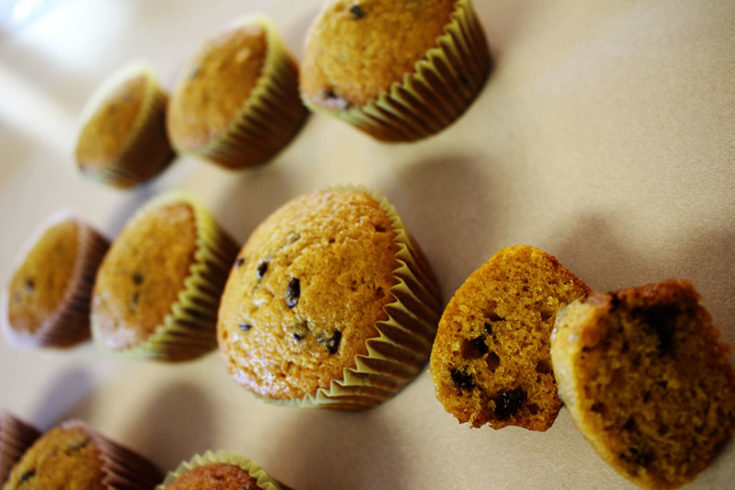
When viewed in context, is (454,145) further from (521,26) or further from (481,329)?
(481,329)

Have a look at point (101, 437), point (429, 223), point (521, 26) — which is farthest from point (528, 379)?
point (101, 437)

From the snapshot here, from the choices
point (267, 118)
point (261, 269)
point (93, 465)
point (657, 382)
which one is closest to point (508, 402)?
point (657, 382)

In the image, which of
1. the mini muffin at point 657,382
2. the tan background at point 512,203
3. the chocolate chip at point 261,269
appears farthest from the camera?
the chocolate chip at point 261,269

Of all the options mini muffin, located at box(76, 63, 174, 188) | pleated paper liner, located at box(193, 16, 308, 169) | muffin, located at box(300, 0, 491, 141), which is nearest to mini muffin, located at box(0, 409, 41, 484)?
mini muffin, located at box(76, 63, 174, 188)

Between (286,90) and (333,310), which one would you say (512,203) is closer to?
(333,310)

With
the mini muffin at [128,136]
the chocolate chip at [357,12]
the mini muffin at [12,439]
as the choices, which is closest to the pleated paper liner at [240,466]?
the mini muffin at [12,439]

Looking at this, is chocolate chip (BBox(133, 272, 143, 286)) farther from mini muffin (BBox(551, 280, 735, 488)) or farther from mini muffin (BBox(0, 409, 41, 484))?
mini muffin (BBox(551, 280, 735, 488))

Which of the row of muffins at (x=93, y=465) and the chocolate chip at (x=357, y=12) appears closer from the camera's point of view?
the row of muffins at (x=93, y=465)

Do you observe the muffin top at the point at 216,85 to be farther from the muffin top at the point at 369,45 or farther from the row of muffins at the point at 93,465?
the row of muffins at the point at 93,465
